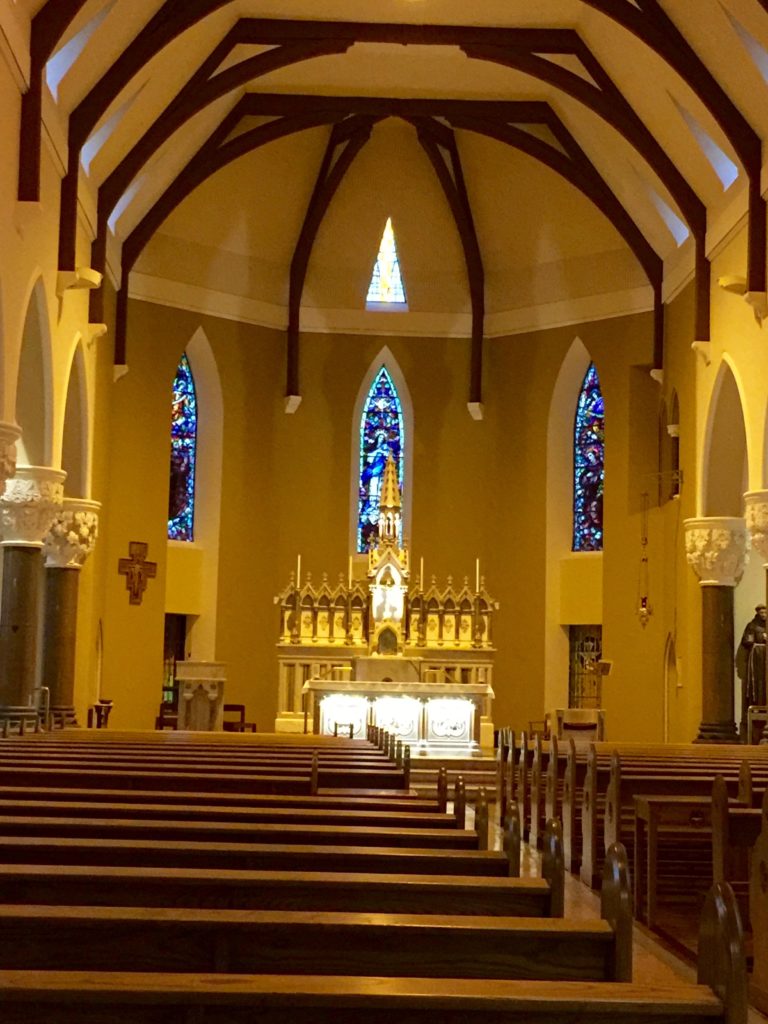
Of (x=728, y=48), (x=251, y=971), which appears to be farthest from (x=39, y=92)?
(x=251, y=971)

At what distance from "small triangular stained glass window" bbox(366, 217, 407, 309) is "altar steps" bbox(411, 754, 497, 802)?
9.13 m

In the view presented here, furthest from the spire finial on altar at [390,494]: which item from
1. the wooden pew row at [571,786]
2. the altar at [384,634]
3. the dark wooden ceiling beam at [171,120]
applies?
the wooden pew row at [571,786]

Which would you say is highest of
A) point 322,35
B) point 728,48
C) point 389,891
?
point 322,35

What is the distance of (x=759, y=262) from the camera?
15250 millimetres

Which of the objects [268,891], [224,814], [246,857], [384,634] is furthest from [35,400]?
[268,891]

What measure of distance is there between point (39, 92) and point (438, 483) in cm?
1108

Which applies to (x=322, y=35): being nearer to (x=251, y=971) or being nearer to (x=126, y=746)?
(x=126, y=746)

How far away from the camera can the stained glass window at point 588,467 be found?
2227 centimetres

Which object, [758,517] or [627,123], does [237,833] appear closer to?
[758,517]

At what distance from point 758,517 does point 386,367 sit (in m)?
9.28

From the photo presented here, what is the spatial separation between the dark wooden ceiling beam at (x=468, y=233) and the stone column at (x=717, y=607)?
18.7ft

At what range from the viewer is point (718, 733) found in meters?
17.8

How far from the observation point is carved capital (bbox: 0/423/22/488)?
41.6ft

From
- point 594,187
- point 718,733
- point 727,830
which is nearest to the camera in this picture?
point 727,830
